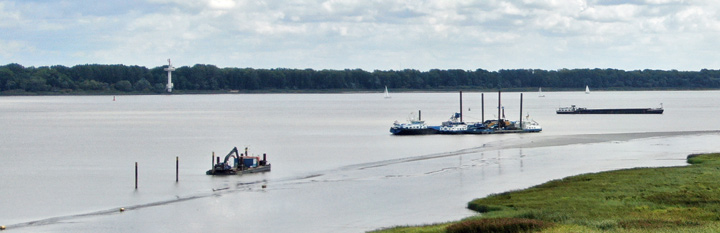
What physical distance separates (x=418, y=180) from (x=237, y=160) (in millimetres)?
14094

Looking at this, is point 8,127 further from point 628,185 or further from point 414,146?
point 628,185

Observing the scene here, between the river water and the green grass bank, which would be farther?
the river water

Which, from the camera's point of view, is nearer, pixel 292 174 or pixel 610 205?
pixel 610 205

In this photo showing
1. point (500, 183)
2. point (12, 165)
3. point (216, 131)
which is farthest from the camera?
point (216, 131)

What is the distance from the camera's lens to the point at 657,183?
53281mm

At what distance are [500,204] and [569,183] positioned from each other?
964cm

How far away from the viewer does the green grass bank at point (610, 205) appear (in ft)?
115

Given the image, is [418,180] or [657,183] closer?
[657,183]

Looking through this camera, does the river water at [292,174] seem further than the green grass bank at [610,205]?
Yes

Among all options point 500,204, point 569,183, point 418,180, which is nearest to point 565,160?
point 418,180

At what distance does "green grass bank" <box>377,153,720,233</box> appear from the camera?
3494 centimetres

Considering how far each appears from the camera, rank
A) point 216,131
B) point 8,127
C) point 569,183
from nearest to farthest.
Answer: point 569,183 → point 216,131 → point 8,127

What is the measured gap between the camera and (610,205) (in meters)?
45.5

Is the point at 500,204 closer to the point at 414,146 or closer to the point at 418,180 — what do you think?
the point at 418,180
